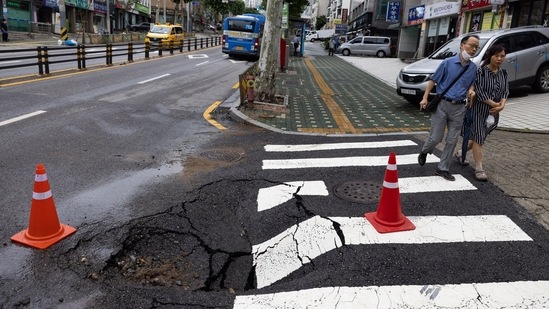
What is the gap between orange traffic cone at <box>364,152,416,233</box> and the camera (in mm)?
4414

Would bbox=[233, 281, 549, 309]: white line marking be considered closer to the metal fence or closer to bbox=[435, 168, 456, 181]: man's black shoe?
bbox=[435, 168, 456, 181]: man's black shoe

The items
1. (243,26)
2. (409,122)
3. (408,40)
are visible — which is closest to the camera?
(409,122)

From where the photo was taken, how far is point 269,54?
11.0m

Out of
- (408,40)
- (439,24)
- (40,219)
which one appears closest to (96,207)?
(40,219)

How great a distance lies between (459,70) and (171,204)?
3857 mm

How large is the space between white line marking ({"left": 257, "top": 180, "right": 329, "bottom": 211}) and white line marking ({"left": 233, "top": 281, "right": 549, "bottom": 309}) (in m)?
1.78

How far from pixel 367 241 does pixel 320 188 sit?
1505 millimetres

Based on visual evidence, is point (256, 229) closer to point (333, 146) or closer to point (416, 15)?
point (333, 146)

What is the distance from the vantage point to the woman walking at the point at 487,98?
5.64 m

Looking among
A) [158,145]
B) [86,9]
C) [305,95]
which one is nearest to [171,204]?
[158,145]

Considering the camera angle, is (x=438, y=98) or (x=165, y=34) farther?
(x=165, y=34)

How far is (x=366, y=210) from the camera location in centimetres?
496

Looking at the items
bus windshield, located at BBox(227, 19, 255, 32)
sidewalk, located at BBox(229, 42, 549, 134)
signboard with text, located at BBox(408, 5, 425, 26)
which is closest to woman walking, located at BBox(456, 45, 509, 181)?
sidewalk, located at BBox(229, 42, 549, 134)

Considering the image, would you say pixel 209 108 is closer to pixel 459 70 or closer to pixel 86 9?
pixel 459 70
